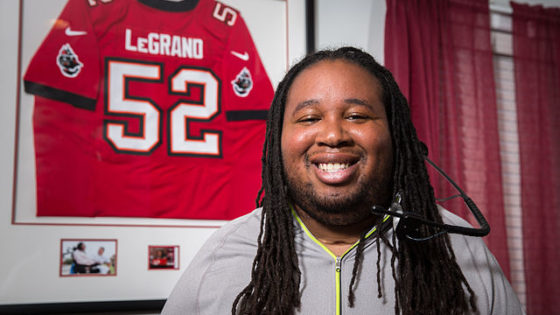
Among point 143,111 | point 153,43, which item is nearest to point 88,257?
point 143,111

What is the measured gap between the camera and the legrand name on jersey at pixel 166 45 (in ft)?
5.02

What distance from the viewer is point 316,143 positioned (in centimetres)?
108

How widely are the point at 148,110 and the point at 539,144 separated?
1.48 metres

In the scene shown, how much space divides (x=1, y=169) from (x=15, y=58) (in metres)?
0.32

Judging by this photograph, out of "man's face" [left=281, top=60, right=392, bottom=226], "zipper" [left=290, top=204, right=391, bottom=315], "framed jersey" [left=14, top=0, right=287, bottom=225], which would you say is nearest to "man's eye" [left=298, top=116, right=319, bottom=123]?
"man's face" [left=281, top=60, right=392, bottom=226]

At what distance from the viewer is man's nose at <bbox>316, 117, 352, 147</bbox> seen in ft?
3.44

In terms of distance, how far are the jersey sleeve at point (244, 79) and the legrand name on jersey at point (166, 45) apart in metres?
0.10

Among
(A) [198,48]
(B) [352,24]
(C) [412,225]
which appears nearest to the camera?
(C) [412,225]

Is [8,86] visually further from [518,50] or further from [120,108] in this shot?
[518,50]

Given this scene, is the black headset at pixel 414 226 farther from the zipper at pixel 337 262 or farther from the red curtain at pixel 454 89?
the red curtain at pixel 454 89

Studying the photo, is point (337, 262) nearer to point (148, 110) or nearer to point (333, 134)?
point (333, 134)

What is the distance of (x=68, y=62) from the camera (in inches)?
57.5

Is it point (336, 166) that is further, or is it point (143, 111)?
point (143, 111)

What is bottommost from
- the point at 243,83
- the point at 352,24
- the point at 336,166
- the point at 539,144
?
the point at 336,166
